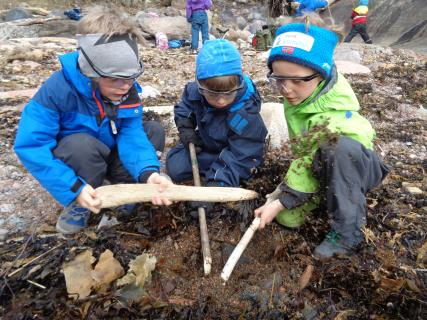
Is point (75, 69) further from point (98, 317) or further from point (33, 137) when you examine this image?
point (98, 317)

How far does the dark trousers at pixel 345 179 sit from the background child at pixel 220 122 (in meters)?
0.76

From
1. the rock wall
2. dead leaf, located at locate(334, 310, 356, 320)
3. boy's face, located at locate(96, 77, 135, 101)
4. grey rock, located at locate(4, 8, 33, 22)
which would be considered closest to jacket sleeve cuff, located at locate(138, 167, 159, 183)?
boy's face, located at locate(96, 77, 135, 101)

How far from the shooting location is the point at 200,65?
273cm

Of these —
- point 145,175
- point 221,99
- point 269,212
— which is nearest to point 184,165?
point 145,175

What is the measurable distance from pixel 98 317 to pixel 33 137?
1192mm

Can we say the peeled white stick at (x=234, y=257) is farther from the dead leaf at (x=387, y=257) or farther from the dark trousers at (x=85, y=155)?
the dark trousers at (x=85, y=155)

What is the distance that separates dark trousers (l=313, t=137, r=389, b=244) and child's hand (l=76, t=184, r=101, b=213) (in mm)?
1402

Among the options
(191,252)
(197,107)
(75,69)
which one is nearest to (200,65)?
(197,107)

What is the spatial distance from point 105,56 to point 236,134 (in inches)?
48.9

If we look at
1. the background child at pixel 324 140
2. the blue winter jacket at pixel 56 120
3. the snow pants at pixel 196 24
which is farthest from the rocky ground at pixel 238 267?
the snow pants at pixel 196 24

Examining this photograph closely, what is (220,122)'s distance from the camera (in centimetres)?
308

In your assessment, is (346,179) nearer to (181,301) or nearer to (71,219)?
(181,301)

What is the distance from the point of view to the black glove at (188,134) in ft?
10.9

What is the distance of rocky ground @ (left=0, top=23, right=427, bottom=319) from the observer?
6.34 feet
